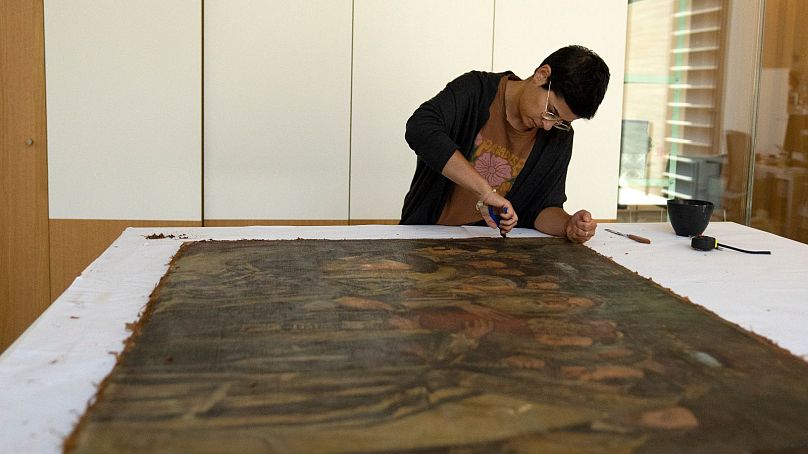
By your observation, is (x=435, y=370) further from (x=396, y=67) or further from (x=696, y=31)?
(x=696, y=31)

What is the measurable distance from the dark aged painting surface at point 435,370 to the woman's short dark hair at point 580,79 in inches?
23.3

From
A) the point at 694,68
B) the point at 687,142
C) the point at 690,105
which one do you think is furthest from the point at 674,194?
A: the point at 694,68

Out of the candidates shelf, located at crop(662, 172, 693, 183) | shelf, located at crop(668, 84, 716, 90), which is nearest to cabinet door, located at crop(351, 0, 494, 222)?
shelf, located at crop(668, 84, 716, 90)

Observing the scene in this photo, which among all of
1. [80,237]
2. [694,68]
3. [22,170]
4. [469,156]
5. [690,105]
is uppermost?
[694,68]

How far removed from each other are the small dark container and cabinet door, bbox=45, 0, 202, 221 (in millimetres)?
1790

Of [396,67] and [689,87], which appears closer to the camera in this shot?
[396,67]

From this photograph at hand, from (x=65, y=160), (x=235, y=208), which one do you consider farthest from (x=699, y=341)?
(x=65, y=160)

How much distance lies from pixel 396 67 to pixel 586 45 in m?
0.78

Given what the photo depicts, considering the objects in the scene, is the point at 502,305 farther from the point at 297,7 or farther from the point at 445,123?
the point at 297,7

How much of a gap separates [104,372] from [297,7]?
2.26m

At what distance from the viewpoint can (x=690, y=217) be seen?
2074mm

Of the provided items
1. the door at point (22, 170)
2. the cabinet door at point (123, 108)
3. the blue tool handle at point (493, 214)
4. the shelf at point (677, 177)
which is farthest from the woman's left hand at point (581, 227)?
the door at point (22, 170)

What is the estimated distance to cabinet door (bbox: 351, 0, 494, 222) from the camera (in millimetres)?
3127

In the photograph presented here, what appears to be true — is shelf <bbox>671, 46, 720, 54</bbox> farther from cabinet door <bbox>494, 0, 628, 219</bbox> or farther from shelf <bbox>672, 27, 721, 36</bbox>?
cabinet door <bbox>494, 0, 628, 219</bbox>
